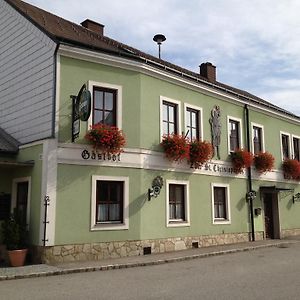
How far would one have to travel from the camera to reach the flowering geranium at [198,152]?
1664 centimetres

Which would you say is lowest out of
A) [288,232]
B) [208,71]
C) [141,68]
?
[288,232]

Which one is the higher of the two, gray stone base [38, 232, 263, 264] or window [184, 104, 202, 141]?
window [184, 104, 202, 141]

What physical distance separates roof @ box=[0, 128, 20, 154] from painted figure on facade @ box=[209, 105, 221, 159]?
807 centimetres

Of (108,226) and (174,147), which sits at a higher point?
(174,147)

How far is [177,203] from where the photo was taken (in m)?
16.5

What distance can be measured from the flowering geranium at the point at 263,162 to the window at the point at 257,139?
440 millimetres

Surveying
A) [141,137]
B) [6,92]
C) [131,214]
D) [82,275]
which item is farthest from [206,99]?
[82,275]

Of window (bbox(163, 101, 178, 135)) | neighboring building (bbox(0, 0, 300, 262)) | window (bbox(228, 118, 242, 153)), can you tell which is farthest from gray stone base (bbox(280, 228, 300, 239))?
window (bbox(163, 101, 178, 135))

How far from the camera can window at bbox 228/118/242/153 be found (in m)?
19.5

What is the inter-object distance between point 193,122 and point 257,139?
5.18 metres

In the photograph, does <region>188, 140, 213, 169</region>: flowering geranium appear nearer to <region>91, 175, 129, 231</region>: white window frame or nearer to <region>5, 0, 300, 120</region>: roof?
<region>5, 0, 300, 120</region>: roof

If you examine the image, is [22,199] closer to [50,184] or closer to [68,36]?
[50,184]

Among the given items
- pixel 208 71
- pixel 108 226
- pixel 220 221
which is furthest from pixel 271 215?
pixel 108 226

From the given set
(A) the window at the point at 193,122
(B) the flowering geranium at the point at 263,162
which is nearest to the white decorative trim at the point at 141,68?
(A) the window at the point at 193,122
